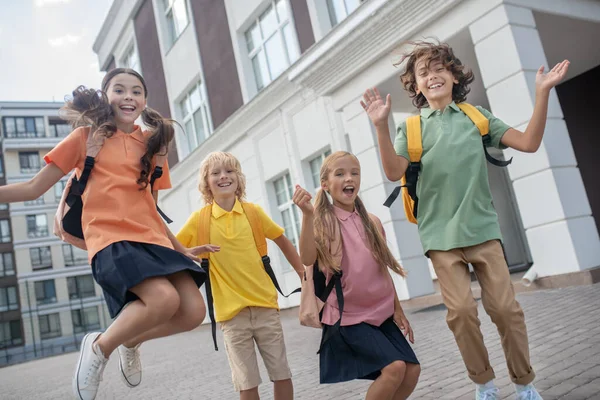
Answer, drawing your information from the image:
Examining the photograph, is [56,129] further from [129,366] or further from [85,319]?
[129,366]

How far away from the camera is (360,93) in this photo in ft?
31.3

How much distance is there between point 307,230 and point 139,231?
84 cm

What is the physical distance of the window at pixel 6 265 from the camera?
A: 50.5m

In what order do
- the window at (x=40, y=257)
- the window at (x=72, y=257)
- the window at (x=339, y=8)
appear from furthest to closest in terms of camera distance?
the window at (x=72, y=257)
the window at (x=40, y=257)
the window at (x=339, y=8)

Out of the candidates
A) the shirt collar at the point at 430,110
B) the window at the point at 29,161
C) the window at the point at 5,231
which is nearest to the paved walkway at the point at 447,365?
the shirt collar at the point at 430,110

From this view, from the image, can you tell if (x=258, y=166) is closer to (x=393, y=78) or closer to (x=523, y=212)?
(x=393, y=78)

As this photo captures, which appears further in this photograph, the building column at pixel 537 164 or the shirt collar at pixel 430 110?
the building column at pixel 537 164

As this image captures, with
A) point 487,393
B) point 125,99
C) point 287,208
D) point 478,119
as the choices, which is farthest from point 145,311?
point 287,208

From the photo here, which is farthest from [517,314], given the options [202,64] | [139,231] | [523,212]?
[202,64]

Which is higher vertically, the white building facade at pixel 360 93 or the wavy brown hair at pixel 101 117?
the white building facade at pixel 360 93

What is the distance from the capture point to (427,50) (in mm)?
3072

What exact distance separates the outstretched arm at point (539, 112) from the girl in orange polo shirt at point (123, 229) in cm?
177

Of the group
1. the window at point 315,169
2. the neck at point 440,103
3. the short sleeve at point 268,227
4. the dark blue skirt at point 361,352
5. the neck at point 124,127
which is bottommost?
the dark blue skirt at point 361,352

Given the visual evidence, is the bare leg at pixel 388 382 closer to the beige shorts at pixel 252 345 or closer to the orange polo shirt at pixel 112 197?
the beige shorts at pixel 252 345
